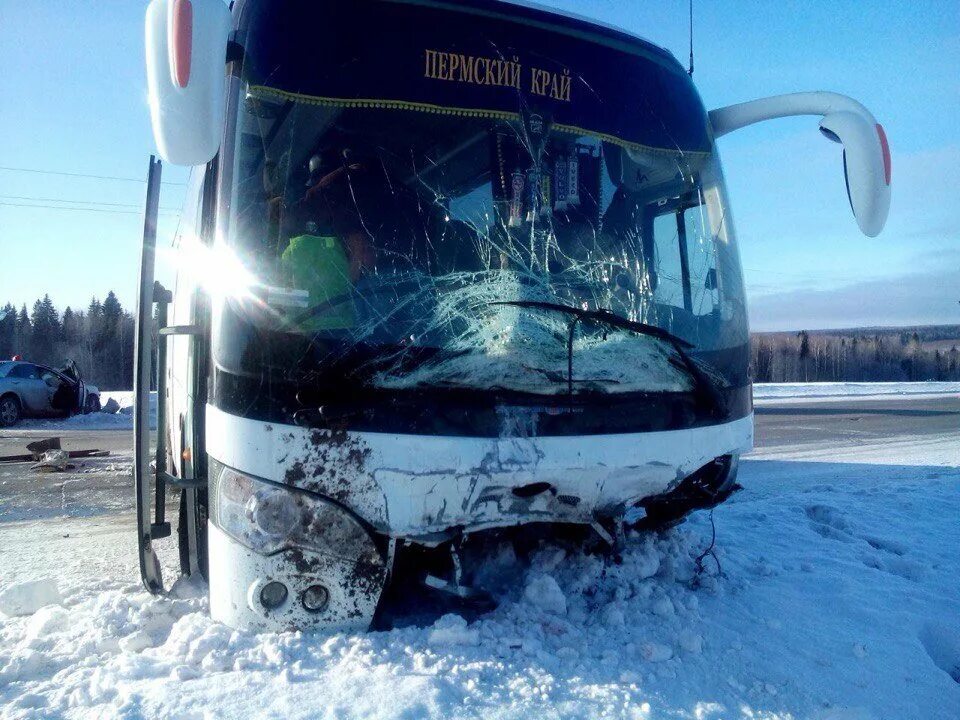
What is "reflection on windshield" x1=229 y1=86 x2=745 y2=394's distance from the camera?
257 centimetres

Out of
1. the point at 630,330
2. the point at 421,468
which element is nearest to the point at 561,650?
the point at 421,468

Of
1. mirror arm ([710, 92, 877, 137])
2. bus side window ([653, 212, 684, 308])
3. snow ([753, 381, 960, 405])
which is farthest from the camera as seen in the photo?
snow ([753, 381, 960, 405])

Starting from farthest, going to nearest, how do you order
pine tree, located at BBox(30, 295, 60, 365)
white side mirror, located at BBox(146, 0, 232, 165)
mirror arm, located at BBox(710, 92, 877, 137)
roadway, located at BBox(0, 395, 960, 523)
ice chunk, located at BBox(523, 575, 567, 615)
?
pine tree, located at BBox(30, 295, 60, 365)
roadway, located at BBox(0, 395, 960, 523)
mirror arm, located at BBox(710, 92, 877, 137)
ice chunk, located at BBox(523, 575, 567, 615)
white side mirror, located at BBox(146, 0, 232, 165)

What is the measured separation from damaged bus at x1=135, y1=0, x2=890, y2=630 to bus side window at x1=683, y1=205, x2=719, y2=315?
2 centimetres

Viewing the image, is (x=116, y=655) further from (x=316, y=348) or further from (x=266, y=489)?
(x=316, y=348)

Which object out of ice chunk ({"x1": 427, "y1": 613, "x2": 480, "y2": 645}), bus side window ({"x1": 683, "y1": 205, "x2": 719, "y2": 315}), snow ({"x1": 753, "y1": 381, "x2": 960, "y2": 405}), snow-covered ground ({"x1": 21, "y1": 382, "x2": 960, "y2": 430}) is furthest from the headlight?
snow ({"x1": 753, "y1": 381, "x2": 960, "y2": 405})

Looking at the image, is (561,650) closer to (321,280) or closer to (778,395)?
(321,280)

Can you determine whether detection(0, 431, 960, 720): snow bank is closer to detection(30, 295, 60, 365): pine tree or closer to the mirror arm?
the mirror arm

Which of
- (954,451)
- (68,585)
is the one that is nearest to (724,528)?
(68,585)

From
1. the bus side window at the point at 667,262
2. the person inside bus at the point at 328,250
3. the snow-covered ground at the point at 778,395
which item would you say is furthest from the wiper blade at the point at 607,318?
the snow-covered ground at the point at 778,395

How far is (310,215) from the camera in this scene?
107 inches

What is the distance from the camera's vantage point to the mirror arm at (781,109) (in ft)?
10.5

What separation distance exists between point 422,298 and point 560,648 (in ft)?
4.91

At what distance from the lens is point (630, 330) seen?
2.81 metres
